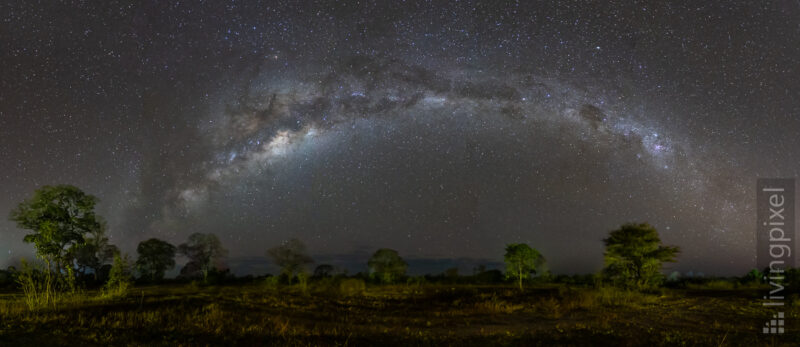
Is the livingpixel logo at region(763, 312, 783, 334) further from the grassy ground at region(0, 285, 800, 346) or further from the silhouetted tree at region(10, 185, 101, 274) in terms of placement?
the silhouetted tree at region(10, 185, 101, 274)

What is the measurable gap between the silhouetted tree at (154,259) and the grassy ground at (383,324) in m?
46.7

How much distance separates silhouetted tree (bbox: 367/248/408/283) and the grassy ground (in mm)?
31797

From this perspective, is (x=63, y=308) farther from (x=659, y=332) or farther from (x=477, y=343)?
(x=659, y=332)

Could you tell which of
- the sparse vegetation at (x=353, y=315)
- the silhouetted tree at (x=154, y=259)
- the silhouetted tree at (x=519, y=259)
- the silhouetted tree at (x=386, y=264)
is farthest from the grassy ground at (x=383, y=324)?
the silhouetted tree at (x=154, y=259)

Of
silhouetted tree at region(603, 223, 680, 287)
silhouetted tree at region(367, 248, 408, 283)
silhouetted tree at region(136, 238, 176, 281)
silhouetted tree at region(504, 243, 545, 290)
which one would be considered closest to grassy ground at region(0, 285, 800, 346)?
silhouetted tree at region(603, 223, 680, 287)

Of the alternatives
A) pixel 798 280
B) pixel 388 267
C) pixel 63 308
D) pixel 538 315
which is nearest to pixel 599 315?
pixel 538 315

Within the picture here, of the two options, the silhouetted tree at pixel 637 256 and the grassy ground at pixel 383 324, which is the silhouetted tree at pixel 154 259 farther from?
the silhouetted tree at pixel 637 256

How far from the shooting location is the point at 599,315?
20.3 meters

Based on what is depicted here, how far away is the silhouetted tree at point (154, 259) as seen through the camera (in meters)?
62.0

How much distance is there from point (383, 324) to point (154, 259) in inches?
2326

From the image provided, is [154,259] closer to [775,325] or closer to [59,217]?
[59,217]

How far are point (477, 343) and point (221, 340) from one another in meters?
Result: 8.00

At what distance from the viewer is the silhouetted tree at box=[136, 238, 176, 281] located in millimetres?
62000

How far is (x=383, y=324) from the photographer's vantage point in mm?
17547
